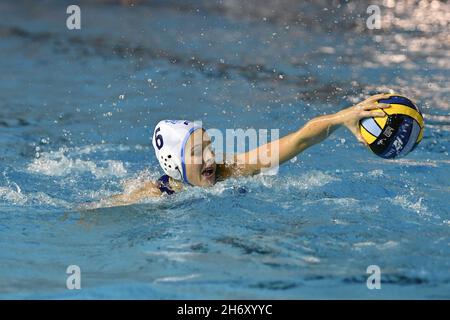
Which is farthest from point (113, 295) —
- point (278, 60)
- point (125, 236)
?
point (278, 60)

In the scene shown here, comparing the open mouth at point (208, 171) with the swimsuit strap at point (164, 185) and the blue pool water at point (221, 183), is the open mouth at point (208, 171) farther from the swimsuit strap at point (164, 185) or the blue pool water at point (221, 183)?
the swimsuit strap at point (164, 185)

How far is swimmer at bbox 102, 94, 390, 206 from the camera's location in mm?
4188

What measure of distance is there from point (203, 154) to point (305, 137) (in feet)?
1.91

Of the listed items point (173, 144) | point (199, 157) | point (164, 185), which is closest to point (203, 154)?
point (199, 157)

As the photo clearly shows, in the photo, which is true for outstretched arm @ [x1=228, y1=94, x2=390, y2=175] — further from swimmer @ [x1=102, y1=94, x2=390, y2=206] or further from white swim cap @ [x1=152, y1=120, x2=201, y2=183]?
white swim cap @ [x1=152, y1=120, x2=201, y2=183]

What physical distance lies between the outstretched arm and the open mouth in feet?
0.60

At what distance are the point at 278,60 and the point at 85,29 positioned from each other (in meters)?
2.67

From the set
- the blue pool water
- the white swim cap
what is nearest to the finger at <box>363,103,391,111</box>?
the blue pool water

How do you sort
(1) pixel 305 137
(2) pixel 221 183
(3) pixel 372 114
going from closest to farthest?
(3) pixel 372 114
(1) pixel 305 137
(2) pixel 221 183

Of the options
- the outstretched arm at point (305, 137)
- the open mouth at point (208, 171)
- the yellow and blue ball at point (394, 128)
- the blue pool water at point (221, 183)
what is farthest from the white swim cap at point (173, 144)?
the yellow and blue ball at point (394, 128)

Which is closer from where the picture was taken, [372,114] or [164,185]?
[372,114]

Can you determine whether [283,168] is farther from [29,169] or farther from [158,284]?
[158,284]

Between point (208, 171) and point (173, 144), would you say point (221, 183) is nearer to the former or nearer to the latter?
point (208, 171)

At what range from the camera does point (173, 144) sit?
4.57m
